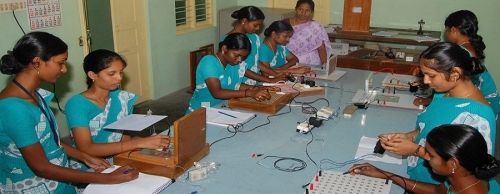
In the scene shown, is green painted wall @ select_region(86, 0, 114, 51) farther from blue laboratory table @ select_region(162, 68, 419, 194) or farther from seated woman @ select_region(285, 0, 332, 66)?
blue laboratory table @ select_region(162, 68, 419, 194)

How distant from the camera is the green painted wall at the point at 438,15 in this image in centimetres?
555

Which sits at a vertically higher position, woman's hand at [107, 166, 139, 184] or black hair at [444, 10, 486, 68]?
black hair at [444, 10, 486, 68]

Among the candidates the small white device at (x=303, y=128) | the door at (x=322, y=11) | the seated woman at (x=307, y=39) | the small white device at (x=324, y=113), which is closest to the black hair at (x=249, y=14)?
the seated woman at (x=307, y=39)

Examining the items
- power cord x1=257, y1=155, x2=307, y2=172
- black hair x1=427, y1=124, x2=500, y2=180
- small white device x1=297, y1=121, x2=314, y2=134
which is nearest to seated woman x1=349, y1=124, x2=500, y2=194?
black hair x1=427, y1=124, x2=500, y2=180

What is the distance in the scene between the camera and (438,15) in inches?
224

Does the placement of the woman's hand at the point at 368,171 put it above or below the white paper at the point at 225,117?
below

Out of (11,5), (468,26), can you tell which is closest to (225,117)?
(468,26)

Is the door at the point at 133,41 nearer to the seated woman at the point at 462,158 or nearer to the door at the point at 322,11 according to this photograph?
the door at the point at 322,11

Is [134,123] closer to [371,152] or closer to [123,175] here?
[123,175]

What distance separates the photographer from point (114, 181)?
1.91 meters

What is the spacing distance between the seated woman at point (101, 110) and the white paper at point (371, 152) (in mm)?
1022

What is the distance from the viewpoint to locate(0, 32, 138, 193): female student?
1.84m

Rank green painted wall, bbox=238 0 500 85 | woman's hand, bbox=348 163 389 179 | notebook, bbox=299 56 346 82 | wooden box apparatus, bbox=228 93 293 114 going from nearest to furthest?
woman's hand, bbox=348 163 389 179 < wooden box apparatus, bbox=228 93 293 114 < notebook, bbox=299 56 346 82 < green painted wall, bbox=238 0 500 85

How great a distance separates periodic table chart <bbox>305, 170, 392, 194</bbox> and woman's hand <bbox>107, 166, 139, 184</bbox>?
0.75 m
